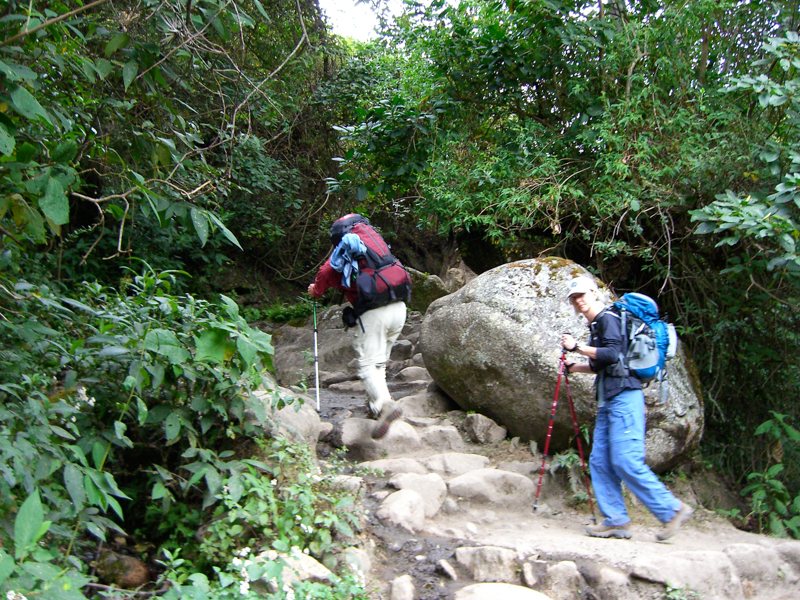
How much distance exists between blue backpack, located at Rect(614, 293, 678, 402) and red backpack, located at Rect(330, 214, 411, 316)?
1.88m

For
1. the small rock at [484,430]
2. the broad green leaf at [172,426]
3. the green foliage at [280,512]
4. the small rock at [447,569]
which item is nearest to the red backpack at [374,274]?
the small rock at [484,430]

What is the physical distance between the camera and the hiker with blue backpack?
4.03 meters

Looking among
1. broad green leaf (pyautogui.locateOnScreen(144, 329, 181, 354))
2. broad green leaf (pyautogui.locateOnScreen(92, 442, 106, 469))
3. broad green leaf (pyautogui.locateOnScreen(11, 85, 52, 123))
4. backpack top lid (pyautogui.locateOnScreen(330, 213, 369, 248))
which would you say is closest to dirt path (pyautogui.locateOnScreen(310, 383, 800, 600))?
broad green leaf (pyautogui.locateOnScreen(92, 442, 106, 469))

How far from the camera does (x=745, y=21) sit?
20.4ft

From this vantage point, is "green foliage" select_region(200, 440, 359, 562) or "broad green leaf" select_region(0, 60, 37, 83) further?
"green foliage" select_region(200, 440, 359, 562)

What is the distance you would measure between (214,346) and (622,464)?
278cm

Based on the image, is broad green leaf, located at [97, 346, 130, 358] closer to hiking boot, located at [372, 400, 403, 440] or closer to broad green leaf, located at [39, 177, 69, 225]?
broad green leaf, located at [39, 177, 69, 225]

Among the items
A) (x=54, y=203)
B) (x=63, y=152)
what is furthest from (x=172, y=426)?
(x=63, y=152)

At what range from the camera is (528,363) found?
5.18 metres

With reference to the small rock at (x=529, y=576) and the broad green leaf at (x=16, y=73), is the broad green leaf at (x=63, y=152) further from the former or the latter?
the small rock at (x=529, y=576)

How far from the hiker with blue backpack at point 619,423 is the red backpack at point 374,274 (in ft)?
5.20

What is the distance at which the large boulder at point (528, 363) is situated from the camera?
16.6 ft

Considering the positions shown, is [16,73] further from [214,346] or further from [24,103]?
[214,346]

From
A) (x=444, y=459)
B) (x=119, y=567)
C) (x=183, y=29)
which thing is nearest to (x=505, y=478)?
(x=444, y=459)
